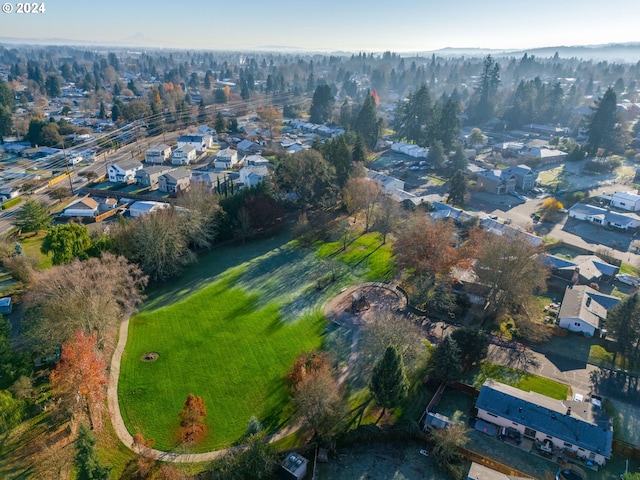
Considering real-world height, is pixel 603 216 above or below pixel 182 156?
below

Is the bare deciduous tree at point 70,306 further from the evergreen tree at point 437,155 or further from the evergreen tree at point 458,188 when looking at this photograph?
the evergreen tree at point 437,155

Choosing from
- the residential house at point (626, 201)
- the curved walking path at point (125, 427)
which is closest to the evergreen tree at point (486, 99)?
the residential house at point (626, 201)

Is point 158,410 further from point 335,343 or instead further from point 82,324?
point 335,343

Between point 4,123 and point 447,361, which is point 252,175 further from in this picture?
point 4,123

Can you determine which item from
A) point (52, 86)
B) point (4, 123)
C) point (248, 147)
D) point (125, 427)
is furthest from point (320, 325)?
point (52, 86)

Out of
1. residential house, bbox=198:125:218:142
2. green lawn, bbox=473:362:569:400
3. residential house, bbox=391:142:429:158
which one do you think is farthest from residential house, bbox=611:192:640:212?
residential house, bbox=198:125:218:142
